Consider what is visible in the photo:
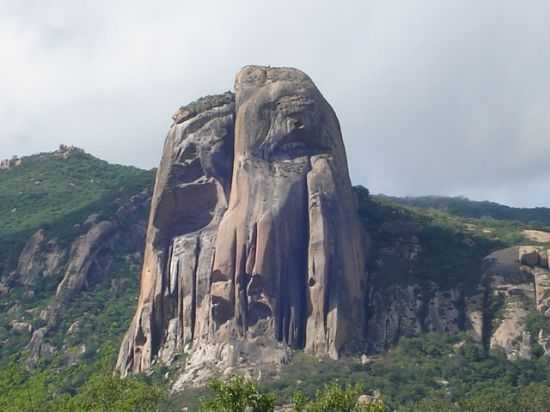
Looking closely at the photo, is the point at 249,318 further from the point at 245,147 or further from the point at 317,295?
the point at 245,147

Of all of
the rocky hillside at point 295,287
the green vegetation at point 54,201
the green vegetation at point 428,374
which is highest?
the green vegetation at point 54,201

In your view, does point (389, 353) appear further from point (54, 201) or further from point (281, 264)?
point (54, 201)

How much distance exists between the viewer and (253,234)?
114 metres

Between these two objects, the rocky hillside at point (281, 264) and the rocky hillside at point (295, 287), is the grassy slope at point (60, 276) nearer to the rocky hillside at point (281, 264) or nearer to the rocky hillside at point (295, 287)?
the rocky hillside at point (295, 287)

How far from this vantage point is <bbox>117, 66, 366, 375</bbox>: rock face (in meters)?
113

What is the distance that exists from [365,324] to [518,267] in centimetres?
1564

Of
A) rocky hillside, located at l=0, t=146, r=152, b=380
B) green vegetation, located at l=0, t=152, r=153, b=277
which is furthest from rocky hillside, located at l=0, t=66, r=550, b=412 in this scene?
green vegetation, located at l=0, t=152, r=153, b=277

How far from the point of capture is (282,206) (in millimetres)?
115250

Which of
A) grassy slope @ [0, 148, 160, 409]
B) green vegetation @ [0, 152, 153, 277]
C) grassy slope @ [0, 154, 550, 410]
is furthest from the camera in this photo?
green vegetation @ [0, 152, 153, 277]

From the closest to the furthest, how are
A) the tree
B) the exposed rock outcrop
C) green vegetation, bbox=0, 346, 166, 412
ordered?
the tree → green vegetation, bbox=0, 346, 166, 412 → the exposed rock outcrop

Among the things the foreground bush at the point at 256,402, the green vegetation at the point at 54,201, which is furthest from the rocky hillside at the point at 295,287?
the green vegetation at the point at 54,201

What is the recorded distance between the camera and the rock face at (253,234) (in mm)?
113000

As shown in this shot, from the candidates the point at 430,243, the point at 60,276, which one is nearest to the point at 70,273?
the point at 60,276

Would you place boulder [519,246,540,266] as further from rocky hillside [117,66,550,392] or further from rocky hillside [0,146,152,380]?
rocky hillside [0,146,152,380]
